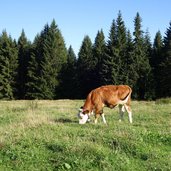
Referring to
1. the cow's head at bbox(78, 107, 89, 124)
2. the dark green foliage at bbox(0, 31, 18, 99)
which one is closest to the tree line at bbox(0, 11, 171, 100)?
the dark green foliage at bbox(0, 31, 18, 99)

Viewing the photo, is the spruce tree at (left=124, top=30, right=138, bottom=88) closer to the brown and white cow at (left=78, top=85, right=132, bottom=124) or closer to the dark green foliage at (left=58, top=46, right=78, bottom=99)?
the dark green foliage at (left=58, top=46, right=78, bottom=99)

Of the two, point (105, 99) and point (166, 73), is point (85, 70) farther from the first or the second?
point (105, 99)

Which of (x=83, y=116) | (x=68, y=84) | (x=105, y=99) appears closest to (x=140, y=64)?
(x=68, y=84)

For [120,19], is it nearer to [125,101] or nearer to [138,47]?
[138,47]

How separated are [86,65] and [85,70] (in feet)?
4.04

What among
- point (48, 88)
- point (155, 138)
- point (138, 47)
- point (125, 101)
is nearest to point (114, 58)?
point (138, 47)

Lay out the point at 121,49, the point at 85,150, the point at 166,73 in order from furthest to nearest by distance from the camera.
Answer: the point at 121,49 → the point at 166,73 → the point at 85,150

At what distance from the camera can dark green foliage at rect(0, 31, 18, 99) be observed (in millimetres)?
68375

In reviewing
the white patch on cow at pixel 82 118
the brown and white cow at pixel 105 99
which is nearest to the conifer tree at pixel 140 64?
the brown and white cow at pixel 105 99

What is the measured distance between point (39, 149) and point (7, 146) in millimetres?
1068

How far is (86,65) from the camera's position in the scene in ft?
→ 224

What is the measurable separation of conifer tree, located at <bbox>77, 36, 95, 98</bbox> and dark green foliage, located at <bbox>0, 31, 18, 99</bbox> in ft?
38.8

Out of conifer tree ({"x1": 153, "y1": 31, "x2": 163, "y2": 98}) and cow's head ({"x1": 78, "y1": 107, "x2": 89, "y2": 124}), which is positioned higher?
conifer tree ({"x1": 153, "y1": 31, "x2": 163, "y2": 98})

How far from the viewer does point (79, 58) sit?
70.1 m
